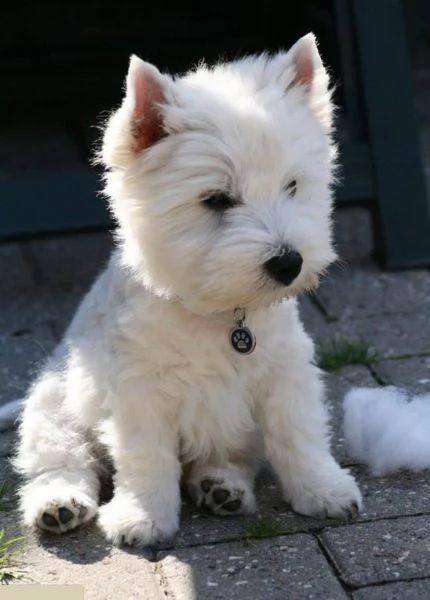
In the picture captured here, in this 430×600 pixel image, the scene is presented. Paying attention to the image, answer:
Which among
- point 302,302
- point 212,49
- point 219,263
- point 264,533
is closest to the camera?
point 219,263

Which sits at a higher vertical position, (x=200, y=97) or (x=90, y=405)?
(x=200, y=97)

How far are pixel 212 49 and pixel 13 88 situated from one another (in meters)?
1.52

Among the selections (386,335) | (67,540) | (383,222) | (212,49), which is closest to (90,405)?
(67,540)

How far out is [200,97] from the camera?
11.7ft

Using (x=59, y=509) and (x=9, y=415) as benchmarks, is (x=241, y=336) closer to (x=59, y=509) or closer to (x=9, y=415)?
(x=59, y=509)

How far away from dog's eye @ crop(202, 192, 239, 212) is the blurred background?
8.16ft

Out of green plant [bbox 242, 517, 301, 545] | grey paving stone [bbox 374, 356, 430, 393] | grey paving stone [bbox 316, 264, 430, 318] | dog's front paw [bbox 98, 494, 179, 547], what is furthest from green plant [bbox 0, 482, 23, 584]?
grey paving stone [bbox 316, 264, 430, 318]

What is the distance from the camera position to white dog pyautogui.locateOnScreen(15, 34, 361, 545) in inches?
136

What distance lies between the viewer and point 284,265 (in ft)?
11.1

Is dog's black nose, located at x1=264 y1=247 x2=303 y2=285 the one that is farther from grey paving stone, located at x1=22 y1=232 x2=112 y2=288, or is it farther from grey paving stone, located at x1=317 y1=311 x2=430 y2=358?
grey paving stone, located at x1=22 y1=232 x2=112 y2=288

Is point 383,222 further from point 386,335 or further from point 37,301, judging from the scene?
point 37,301

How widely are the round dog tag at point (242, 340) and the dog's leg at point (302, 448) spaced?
0.14 m

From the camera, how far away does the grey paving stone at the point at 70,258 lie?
6.37 meters

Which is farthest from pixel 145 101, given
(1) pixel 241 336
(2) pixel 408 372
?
(2) pixel 408 372
